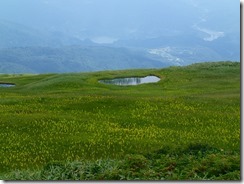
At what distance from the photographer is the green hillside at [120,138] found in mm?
13203

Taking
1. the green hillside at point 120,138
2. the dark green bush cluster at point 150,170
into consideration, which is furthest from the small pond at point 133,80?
the dark green bush cluster at point 150,170

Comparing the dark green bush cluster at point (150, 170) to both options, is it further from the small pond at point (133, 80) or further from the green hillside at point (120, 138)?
the small pond at point (133, 80)

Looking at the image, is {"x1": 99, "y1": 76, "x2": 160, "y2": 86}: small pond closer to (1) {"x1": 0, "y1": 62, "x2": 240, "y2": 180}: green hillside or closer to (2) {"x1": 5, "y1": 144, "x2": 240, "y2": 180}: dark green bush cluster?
(1) {"x1": 0, "y1": 62, "x2": 240, "y2": 180}: green hillside

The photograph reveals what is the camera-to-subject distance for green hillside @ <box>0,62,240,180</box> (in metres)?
13.2

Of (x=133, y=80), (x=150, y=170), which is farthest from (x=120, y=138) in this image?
(x=133, y=80)

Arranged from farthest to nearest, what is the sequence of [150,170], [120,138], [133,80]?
1. [133,80]
2. [120,138]
3. [150,170]

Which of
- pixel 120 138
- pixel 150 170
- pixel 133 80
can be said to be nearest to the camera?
pixel 150 170

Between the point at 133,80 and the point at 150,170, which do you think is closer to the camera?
the point at 150,170

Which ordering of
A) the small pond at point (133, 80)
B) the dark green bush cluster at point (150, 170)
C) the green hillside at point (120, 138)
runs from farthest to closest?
the small pond at point (133, 80) → the green hillside at point (120, 138) → the dark green bush cluster at point (150, 170)

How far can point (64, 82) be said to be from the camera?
5400 centimetres

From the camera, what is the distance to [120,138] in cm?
2122

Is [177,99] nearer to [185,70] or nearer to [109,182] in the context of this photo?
[109,182]

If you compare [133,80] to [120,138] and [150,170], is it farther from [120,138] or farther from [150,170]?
[150,170]

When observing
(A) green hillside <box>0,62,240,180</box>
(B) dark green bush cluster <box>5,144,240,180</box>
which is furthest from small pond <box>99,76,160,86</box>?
(B) dark green bush cluster <box>5,144,240,180</box>
